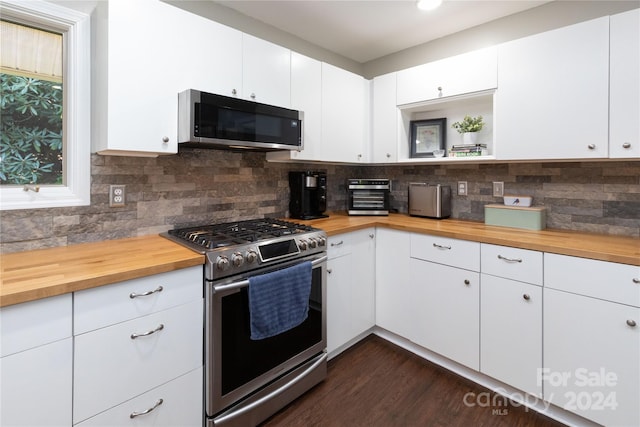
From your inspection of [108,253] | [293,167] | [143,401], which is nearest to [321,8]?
[293,167]

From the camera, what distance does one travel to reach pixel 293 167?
2.74 meters

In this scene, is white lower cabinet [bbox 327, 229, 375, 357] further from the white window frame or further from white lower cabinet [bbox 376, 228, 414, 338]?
the white window frame

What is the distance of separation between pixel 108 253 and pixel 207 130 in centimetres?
76

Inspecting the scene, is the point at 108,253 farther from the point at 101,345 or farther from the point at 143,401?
the point at 143,401

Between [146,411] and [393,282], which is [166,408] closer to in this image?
[146,411]

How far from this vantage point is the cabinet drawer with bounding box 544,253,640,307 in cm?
144

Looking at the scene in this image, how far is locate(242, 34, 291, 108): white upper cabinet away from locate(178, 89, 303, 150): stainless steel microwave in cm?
14

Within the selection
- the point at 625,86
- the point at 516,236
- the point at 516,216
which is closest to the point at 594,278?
the point at 516,236

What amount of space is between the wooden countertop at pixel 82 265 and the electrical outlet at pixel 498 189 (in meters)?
2.18

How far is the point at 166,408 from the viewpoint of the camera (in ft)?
4.56

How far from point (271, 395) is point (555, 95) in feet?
7.74

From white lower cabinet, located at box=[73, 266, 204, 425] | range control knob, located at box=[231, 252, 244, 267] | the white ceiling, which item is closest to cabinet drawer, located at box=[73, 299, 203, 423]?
white lower cabinet, located at box=[73, 266, 204, 425]

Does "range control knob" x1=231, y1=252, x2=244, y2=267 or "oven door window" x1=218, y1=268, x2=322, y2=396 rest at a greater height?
"range control knob" x1=231, y1=252, x2=244, y2=267

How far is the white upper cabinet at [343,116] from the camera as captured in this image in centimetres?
251
